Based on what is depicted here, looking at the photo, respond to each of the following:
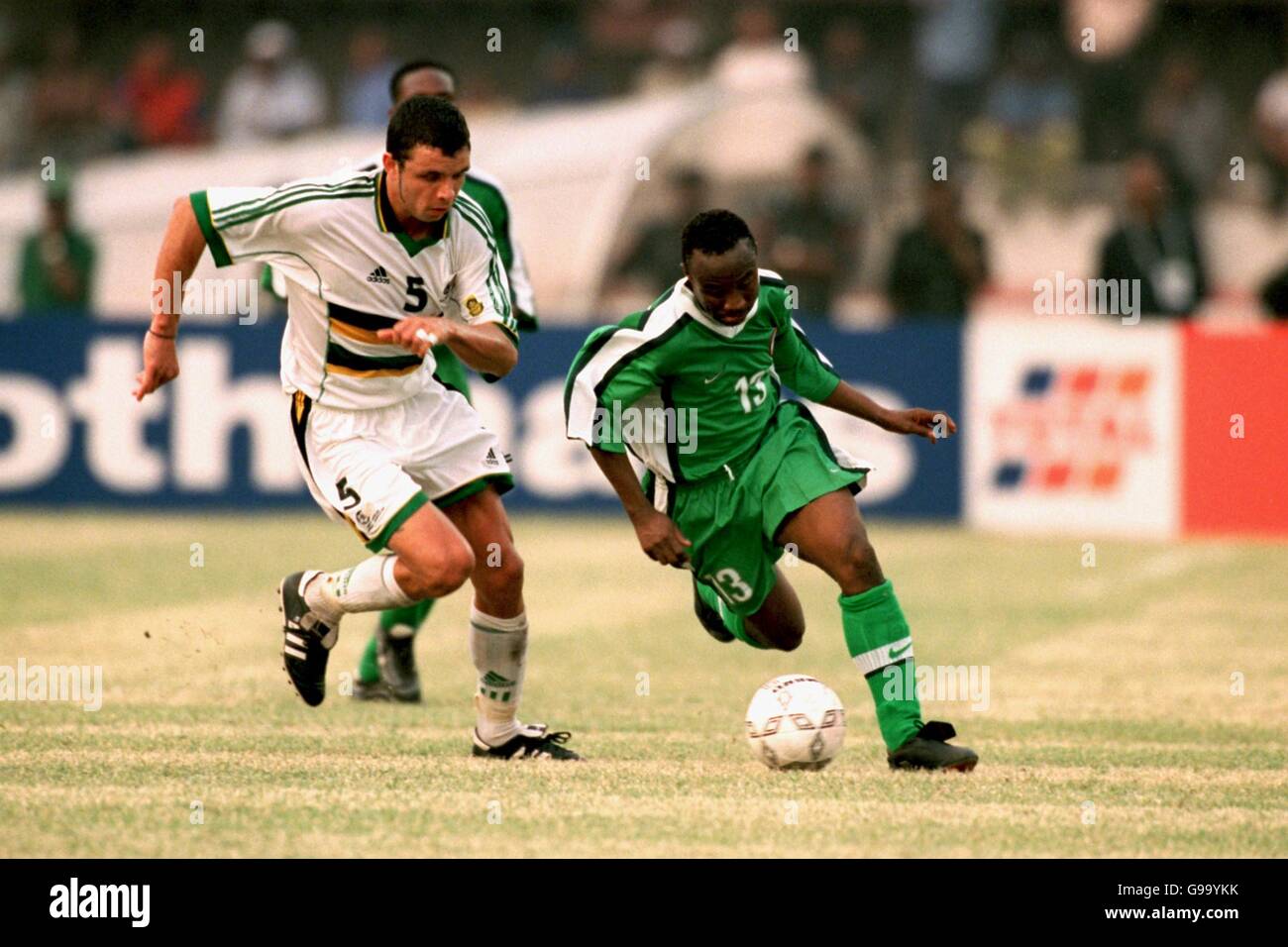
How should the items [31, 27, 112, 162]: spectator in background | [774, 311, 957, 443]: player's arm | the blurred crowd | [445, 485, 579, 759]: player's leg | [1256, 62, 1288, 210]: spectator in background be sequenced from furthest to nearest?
[31, 27, 112, 162]: spectator in background, [1256, 62, 1288, 210]: spectator in background, the blurred crowd, [774, 311, 957, 443]: player's arm, [445, 485, 579, 759]: player's leg

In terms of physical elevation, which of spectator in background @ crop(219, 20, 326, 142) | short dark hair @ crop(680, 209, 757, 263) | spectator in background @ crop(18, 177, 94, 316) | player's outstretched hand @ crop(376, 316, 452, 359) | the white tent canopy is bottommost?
player's outstretched hand @ crop(376, 316, 452, 359)

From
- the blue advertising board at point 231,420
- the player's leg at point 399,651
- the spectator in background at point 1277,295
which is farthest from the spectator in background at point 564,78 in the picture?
the player's leg at point 399,651

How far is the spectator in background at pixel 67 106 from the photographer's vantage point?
62.3ft

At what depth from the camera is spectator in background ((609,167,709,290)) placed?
16328 mm

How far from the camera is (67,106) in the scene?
1969cm

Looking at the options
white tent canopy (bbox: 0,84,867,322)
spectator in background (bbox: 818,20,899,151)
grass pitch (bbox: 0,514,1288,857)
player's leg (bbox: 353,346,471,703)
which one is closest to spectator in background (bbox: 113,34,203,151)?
white tent canopy (bbox: 0,84,867,322)

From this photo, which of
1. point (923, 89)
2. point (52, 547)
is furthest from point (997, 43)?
point (52, 547)

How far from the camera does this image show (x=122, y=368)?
1505 centimetres

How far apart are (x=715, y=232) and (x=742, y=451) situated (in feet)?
2.95

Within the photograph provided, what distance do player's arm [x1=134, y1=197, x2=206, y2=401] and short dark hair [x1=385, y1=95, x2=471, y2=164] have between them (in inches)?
26.6

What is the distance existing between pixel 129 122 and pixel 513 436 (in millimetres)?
6131

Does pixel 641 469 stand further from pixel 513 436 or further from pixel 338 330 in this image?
pixel 513 436
